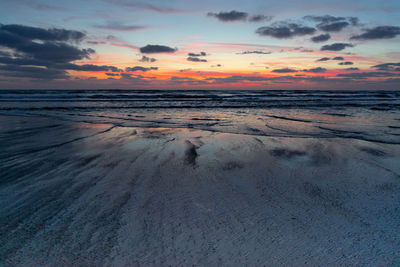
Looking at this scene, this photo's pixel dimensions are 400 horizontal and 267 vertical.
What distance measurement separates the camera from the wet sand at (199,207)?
7.53 ft

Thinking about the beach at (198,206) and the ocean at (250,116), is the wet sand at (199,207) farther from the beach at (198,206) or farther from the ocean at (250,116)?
the ocean at (250,116)

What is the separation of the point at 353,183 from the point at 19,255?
4.88 meters

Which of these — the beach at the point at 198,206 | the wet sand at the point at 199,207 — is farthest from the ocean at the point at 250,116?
the wet sand at the point at 199,207


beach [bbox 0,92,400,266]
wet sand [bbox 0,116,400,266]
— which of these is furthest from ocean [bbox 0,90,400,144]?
wet sand [bbox 0,116,400,266]

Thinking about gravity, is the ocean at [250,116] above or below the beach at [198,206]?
above

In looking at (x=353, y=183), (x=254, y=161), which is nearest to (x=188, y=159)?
(x=254, y=161)

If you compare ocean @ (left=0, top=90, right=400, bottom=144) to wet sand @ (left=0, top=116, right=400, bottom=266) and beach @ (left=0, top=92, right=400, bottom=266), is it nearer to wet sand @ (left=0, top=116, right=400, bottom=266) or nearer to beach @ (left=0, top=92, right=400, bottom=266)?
beach @ (left=0, top=92, right=400, bottom=266)

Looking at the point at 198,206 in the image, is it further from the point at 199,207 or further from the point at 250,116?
the point at 250,116

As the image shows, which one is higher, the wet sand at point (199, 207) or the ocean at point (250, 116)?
the ocean at point (250, 116)

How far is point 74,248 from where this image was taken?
2.36m

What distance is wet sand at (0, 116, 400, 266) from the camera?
229cm

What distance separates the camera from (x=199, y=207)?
3205 millimetres

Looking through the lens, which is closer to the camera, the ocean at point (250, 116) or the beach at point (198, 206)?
the beach at point (198, 206)

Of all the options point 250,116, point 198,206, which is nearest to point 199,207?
point 198,206
